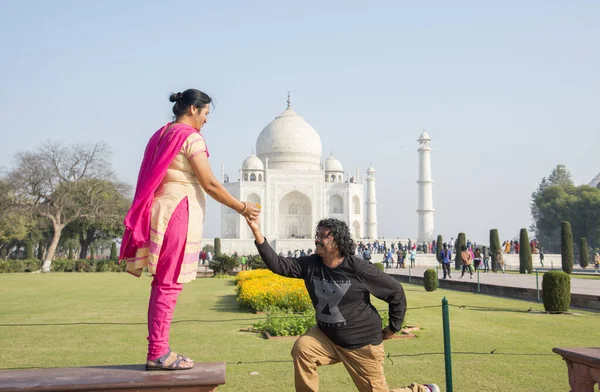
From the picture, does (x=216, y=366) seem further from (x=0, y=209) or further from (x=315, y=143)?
(x=315, y=143)

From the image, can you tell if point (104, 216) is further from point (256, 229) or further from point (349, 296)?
point (349, 296)

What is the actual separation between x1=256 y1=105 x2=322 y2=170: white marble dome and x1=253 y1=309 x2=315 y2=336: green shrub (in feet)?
122

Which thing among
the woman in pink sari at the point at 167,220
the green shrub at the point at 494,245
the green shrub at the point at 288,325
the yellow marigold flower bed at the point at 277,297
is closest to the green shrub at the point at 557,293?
the yellow marigold flower bed at the point at 277,297

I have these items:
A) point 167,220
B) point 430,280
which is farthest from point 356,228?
point 167,220

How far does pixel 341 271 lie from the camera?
3.25m

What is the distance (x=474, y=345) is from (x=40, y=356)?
417 centimetres

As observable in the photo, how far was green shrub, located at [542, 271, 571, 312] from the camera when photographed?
8.88 metres

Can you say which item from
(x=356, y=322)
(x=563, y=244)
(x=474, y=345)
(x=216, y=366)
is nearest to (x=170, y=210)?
(x=216, y=366)

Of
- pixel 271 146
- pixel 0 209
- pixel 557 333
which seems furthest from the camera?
pixel 271 146

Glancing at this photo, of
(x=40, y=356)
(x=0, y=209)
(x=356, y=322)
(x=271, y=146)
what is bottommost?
(x=40, y=356)

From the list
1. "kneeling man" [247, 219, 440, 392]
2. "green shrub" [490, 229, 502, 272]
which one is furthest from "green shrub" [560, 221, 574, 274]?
"kneeling man" [247, 219, 440, 392]

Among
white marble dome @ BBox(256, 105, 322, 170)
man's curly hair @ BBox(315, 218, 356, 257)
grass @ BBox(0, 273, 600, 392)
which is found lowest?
grass @ BBox(0, 273, 600, 392)

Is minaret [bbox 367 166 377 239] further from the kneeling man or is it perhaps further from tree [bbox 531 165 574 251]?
the kneeling man

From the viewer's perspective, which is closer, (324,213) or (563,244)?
(563,244)
